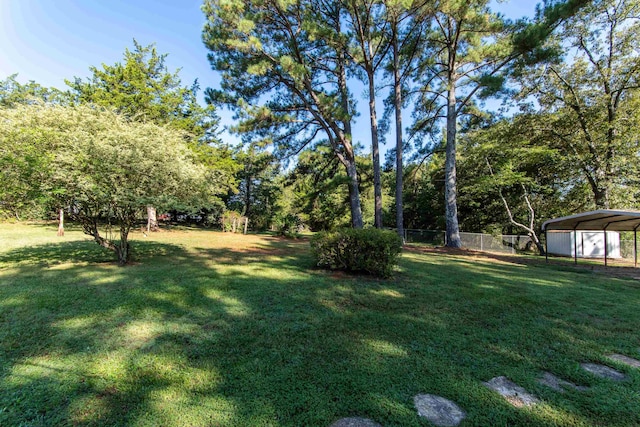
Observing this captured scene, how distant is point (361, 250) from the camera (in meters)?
5.77

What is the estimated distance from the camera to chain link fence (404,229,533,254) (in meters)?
14.8

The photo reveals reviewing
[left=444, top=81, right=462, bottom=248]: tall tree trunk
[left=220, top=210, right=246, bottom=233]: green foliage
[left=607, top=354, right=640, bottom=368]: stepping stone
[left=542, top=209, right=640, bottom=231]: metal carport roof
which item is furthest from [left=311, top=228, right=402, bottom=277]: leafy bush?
[left=220, top=210, right=246, bottom=233]: green foliage

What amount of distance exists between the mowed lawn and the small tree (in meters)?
1.49

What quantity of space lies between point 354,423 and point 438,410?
589 mm

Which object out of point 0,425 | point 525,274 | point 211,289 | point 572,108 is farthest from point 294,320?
point 572,108

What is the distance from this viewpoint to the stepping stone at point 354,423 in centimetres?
166

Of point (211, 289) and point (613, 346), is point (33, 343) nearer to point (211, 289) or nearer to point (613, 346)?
point (211, 289)

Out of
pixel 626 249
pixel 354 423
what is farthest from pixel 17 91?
pixel 626 249

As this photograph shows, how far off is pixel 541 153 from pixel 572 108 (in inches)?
119

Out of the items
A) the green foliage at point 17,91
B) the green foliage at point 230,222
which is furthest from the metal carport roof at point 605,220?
the green foliage at point 17,91

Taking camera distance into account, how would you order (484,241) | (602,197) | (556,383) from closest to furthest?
(556,383) → (602,197) → (484,241)

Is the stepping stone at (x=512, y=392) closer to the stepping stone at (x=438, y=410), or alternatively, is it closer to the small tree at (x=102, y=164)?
the stepping stone at (x=438, y=410)

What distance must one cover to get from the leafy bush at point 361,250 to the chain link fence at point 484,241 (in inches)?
450

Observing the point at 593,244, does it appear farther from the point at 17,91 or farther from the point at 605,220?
the point at 17,91
